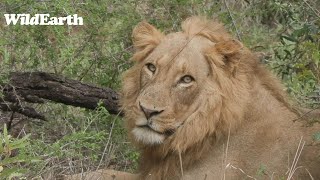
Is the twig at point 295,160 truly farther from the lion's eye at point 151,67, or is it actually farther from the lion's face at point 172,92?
the lion's eye at point 151,67

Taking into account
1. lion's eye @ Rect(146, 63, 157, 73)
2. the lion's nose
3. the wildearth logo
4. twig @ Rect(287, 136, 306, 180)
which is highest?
the wildearth logo

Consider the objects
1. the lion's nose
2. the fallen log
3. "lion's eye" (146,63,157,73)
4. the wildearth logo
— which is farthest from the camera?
the wildearth logo

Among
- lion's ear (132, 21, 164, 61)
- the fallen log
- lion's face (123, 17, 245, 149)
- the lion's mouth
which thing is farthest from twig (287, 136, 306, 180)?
the fallen log

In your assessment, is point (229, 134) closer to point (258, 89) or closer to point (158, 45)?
point (258, 89)

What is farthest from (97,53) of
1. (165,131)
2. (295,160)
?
(295,160)

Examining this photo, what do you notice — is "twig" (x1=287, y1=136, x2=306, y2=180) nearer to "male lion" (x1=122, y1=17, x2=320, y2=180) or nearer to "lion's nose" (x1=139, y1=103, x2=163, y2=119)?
"male lion" (x1=122, y1=17, x2=320, y2=180)

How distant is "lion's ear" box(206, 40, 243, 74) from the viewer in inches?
243

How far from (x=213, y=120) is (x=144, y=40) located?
817 millimetres

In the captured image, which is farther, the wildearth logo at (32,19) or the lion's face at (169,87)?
the wildearth logo at (32,19)

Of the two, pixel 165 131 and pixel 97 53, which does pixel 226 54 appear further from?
pixel 97 53

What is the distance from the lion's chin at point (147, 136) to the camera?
19.5 ft

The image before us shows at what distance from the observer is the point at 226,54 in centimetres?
621

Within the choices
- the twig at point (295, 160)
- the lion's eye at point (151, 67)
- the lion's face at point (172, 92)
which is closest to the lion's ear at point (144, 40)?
the lion's face at point (172, 92)

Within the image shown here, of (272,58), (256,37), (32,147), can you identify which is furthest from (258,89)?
(256,37)
